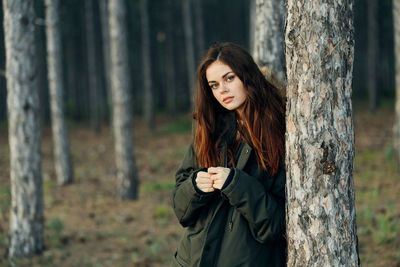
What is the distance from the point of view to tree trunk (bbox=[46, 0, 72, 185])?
12711 millimetres

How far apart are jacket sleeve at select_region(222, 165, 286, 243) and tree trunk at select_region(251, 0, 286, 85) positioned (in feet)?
9.66

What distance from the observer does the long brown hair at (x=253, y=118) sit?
3.11 m

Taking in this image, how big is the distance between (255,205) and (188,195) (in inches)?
19.7

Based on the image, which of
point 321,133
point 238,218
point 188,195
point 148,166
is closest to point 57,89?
point 148,166

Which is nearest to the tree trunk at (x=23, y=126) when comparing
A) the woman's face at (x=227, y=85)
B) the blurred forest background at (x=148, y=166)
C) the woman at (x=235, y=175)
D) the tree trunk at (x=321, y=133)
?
the blurred forest background at (x=148, y=166)

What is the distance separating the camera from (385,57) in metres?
40.6

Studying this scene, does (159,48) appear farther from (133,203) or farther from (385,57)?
(133,203)

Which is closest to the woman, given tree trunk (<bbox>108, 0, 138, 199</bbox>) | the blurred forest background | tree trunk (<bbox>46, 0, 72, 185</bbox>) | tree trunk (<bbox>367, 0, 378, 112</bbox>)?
the blurred forest background

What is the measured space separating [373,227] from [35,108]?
226 inches

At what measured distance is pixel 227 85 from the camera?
3225mm

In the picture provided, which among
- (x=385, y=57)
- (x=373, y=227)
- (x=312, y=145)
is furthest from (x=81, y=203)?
(x=385, y=57)

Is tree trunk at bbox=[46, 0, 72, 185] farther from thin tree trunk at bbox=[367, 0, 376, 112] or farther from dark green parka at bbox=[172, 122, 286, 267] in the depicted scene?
thin tree trunk at bbox=[367, 0, 376, 112]

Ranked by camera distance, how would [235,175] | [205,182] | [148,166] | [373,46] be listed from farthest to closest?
[373,46] < [148,166] < [205,182] < [235,175]

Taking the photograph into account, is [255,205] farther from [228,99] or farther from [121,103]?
[121,103]
